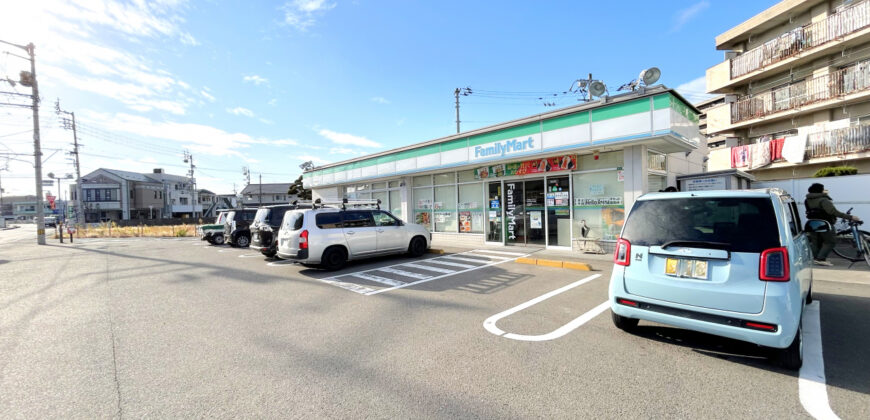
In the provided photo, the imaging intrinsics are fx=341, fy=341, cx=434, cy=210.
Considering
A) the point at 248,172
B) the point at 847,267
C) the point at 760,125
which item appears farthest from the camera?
the point at 248,172

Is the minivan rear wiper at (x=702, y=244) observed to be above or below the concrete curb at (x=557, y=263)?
above

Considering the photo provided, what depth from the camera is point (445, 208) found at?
14.4m

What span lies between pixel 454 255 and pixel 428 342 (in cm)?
676

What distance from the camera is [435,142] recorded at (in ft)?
45.0

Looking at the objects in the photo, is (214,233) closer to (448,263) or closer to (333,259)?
(333,259)

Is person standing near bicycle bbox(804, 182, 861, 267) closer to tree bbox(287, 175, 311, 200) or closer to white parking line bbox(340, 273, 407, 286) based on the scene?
white parking line bbox(340, 273, 407, 286)

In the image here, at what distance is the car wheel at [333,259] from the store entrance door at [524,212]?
5990 mm

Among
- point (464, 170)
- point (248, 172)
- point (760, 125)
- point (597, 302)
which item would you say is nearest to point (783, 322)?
point (597, 302)

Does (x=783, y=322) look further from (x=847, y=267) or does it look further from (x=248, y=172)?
(x=248, y=172)

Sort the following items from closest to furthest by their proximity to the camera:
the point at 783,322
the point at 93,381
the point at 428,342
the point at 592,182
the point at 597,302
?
the point at 783,322 → the point at 93,381 → the point at 428,342 → the point at 597,302 → the point at 592,182

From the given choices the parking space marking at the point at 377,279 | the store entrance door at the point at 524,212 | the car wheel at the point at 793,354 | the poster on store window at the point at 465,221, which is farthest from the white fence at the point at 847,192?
the parking space marking at the point at 377,279

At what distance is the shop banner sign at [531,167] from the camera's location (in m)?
10.6

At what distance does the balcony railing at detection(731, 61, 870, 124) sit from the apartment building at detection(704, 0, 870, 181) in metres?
0.03

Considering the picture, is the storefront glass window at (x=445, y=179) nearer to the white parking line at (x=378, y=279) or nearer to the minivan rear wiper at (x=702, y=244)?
the white parking line at (x=378, y=279)
